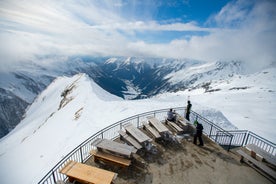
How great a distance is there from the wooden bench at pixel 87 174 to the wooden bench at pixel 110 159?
1052 mm

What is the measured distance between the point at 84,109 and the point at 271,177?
25.1 meters

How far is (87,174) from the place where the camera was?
698cm

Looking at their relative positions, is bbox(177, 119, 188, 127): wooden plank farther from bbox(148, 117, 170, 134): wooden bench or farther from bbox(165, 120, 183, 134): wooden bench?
bbox(148, 117, 170, 134): wooden bench

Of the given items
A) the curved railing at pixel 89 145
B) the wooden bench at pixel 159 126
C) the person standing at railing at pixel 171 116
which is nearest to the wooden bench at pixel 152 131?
the wooden bench at pixel 159 126

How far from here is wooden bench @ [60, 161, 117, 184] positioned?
664 centimetres

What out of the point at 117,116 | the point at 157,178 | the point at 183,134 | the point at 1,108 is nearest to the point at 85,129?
the point at 117,116

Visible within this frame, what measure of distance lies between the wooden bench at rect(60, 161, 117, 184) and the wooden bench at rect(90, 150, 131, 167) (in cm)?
105

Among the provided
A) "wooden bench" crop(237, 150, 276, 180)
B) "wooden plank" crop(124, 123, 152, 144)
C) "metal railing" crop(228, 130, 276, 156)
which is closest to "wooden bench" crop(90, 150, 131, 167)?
"wooden plank" crop(124, 123, 152, 144)

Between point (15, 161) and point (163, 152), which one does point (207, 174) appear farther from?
point (15, 161)

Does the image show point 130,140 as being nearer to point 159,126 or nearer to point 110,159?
point 110,159

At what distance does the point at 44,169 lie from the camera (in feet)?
49.8

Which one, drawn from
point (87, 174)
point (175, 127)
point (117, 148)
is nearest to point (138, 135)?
point (117, 148)

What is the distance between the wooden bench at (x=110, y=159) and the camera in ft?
26.5

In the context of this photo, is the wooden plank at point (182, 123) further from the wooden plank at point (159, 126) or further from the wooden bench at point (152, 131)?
the wooden bench at point (152, 131)
